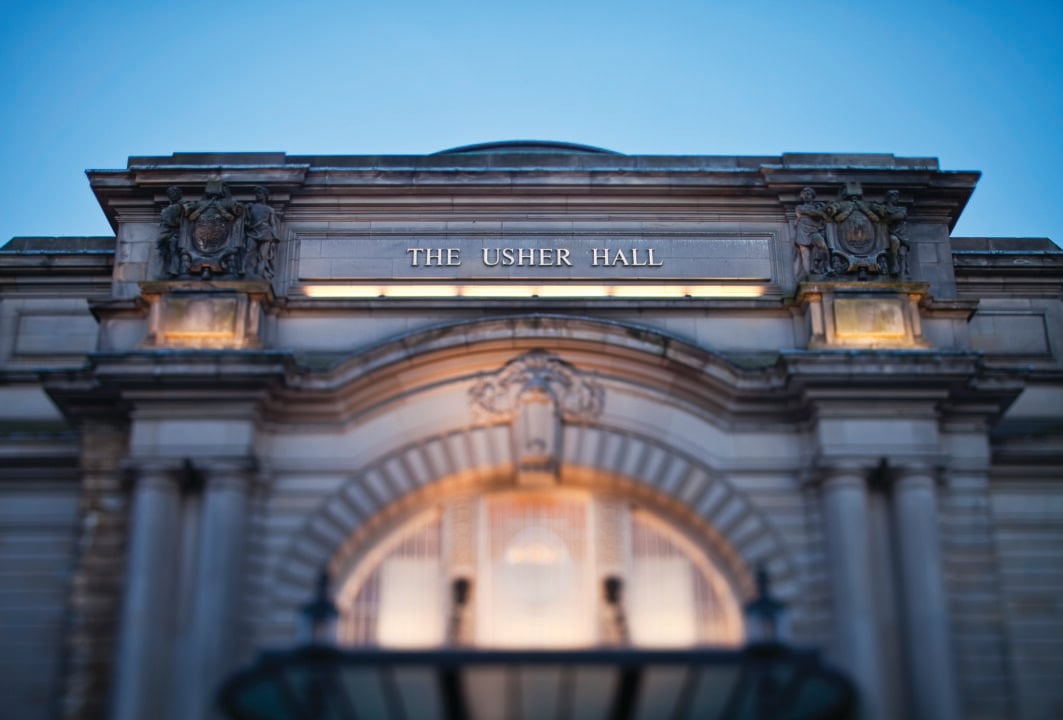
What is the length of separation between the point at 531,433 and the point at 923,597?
5875mm

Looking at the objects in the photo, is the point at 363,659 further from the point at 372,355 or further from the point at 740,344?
the point at 740,344

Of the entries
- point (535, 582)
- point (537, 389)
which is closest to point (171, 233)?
point (537, 389)

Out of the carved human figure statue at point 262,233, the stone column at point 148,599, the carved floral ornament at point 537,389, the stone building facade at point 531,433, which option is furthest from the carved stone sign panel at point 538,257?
the stone column at point 148,599

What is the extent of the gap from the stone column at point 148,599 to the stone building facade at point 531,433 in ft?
0.15

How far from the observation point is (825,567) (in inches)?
759

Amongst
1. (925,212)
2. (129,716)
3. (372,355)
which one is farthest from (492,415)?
(925,212)

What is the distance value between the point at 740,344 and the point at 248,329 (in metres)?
7.42

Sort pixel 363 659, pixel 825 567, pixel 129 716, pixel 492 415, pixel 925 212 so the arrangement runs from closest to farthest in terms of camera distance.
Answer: pixel 363 659, pixel 129 716, pixel 825 567, pixel 492 415, pixel 925 212

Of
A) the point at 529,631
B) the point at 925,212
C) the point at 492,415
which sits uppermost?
the point at 925,212

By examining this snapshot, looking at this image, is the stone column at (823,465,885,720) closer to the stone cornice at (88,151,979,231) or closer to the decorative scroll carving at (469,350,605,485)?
the decorative scroll carving at (469,350,605,485)

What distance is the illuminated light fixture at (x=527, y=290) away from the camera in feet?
71.6

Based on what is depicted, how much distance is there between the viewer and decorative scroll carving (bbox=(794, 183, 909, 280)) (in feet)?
70.8

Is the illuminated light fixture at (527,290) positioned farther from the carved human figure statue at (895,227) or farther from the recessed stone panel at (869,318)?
the carved human figure statue at (895,227)

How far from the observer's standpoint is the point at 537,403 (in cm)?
2047
